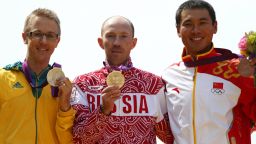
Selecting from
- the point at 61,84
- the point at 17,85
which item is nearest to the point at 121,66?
the point at 61,84

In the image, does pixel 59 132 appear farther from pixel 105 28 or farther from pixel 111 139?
pixel 105 28

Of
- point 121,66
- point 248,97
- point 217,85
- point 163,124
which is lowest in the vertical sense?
point 163,124

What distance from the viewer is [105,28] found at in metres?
7.27

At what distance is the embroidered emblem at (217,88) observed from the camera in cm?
678

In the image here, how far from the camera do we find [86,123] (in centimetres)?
659

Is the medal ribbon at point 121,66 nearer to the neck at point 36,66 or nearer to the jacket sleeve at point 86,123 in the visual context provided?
the jacket sleeve at point 86,123

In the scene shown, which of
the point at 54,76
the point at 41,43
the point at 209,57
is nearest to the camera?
the point at 54,76

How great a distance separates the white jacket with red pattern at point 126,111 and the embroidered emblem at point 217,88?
80 centimetres

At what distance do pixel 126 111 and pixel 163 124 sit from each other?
61 centimetres

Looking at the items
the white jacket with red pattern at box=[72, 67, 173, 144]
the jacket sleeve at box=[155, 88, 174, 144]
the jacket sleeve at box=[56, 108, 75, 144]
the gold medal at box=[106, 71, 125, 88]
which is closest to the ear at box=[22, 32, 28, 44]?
the white jacket with red pattern at box=[72, 67, 173, 144]

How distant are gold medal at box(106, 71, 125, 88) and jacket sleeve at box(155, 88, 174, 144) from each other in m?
0.79

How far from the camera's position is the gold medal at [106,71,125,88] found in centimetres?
652

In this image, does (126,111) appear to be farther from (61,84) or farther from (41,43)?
(41,43)

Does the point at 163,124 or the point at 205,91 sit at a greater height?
the point at 205,91
